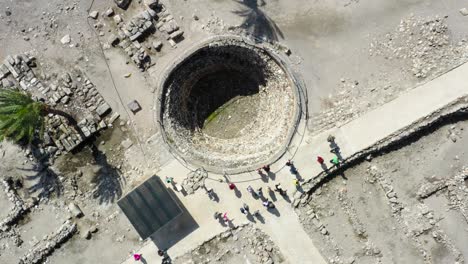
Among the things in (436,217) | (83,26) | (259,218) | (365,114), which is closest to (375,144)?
(365,114)

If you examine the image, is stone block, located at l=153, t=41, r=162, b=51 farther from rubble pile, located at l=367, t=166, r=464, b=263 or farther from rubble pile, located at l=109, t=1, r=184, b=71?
rubble pile, located at l=367, t=166, r=464, b=263

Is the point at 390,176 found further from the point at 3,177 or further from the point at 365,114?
the point at 3,177

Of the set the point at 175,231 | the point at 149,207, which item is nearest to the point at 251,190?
the point at 175,231

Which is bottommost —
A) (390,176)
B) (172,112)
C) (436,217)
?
(436,217)

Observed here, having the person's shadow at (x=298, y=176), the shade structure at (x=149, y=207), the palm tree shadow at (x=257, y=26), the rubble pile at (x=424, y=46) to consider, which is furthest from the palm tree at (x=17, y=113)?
the rubble pile at (x=424, y=46)

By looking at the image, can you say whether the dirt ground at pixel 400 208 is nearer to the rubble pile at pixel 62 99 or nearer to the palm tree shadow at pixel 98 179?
the palm tree shadow at pixel 98 179

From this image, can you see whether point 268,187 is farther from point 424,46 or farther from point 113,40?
point 113,40
